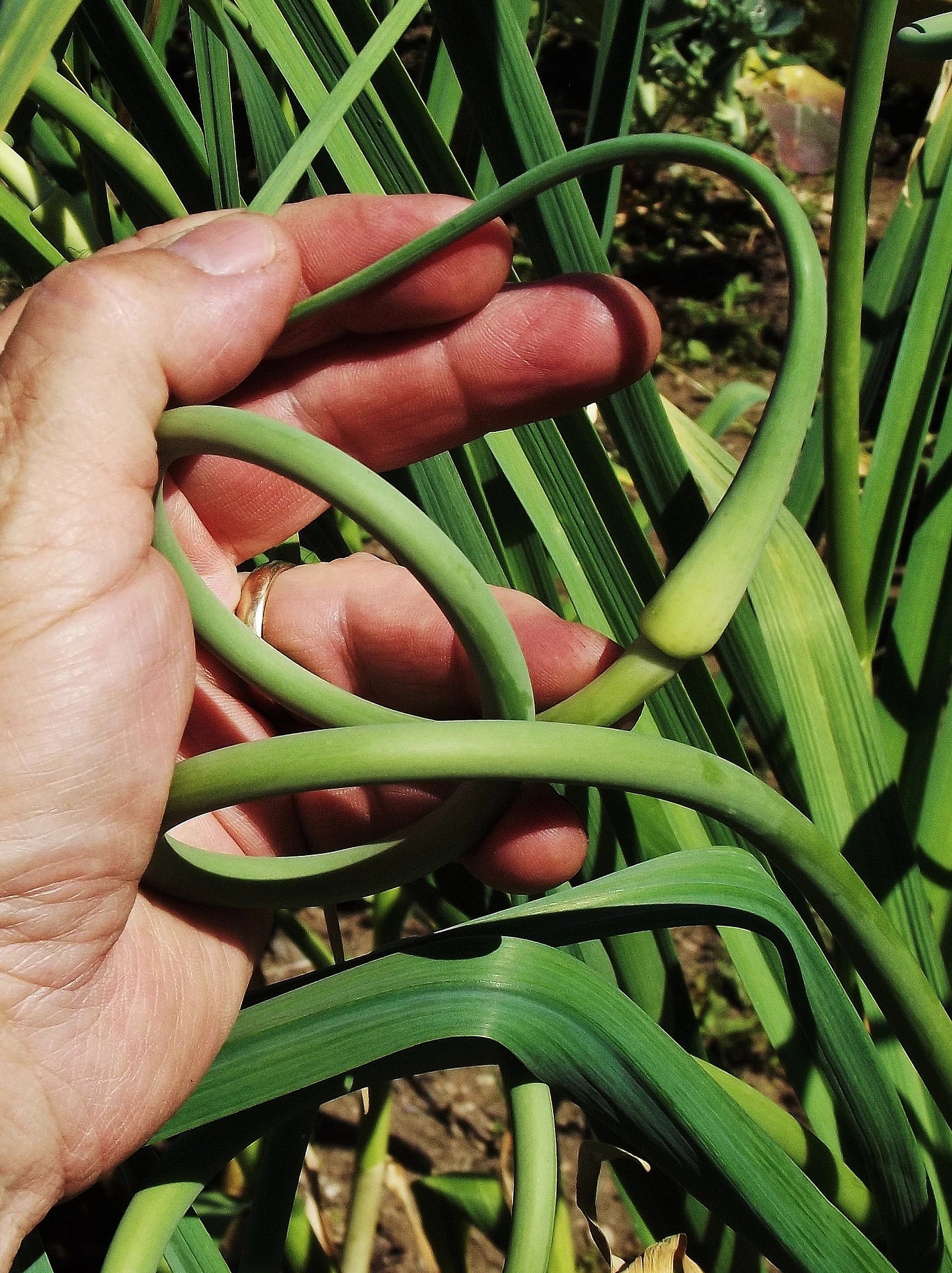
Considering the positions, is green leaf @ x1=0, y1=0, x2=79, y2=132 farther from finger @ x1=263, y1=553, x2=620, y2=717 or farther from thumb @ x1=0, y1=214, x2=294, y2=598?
finger @ x1=263, y1=553, x2=620, y2=717

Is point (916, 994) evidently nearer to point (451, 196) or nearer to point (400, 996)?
point (400, 996)

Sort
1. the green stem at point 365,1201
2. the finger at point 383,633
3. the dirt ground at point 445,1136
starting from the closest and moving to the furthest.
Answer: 1. the finger at point 383,633
2. the green stem at point 365,1201
3. the dirt ground at point 445,1136

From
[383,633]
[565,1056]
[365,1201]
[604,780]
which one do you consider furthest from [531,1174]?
[365,1201]

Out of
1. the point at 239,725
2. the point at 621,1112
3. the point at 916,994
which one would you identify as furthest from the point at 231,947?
the point at 916,994

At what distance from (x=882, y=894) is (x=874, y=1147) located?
0.49 ft

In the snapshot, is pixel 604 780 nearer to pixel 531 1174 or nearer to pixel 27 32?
pixel 531 1174

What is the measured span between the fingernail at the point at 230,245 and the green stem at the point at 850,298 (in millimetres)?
288

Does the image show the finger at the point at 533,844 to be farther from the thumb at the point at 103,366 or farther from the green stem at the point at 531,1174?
the thumb at the point at 103,366

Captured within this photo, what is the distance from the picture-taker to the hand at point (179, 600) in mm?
467

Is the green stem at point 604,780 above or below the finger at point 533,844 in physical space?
above

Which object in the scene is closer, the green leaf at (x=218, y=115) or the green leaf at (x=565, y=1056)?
the green leaf at (x=565, y=1056)

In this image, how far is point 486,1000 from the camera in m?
0.47

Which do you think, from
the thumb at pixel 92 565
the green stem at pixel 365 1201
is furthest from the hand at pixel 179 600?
the green stem at pixel 365 1201

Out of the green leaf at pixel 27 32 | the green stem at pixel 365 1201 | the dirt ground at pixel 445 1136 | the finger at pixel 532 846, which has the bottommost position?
the dirt ground at pixel 445 1136
